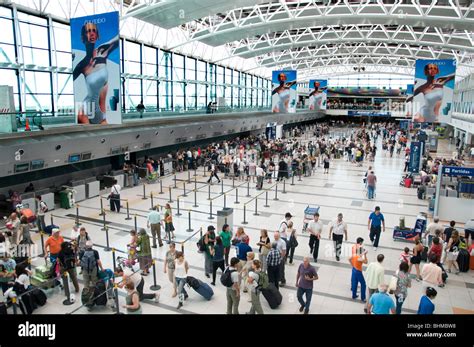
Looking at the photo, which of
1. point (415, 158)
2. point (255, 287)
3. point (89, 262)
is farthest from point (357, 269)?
point (415, 158)

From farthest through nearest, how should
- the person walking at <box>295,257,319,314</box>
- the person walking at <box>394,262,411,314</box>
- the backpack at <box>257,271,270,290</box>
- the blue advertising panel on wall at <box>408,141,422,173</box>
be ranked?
the blue advertising panel on wall at <box>408,141,422,173</box> < the person walking at <box>394,262,411,314</box> < the person walking at <box>295,257,319,314</box> < the backpack at <box>257,271,270,290</box>

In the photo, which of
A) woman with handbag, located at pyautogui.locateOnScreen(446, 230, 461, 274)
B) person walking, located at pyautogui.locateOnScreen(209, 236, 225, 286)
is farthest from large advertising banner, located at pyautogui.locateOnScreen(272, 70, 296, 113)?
person walking, located at pyautogui.locateOnScreen(209, 236, 225, 286)

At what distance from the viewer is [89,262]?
809cm

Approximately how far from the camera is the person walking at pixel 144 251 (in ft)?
30.2

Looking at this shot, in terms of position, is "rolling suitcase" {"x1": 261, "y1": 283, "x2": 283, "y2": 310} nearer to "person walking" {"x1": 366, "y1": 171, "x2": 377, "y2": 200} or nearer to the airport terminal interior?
the airport terminal interior

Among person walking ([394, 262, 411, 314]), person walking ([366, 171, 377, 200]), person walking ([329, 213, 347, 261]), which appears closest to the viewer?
person walking ([394, 262, 411, 314])

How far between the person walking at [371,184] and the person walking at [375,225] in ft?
21.7

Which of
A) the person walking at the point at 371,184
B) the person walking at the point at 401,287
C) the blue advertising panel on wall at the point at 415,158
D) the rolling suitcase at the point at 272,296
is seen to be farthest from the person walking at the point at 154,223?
the blue advertising panel on wall at the point at 415,158

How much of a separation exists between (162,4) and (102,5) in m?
3.86

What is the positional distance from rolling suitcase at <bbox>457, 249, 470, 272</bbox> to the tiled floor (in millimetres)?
221

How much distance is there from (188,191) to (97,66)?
8.19 metres

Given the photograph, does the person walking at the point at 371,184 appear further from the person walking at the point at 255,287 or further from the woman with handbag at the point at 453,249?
the person walking at the point at 255,287

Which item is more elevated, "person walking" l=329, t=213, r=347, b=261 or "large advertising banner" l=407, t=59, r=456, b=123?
"large advertising banner" l=407, t=59, r=456, b=123

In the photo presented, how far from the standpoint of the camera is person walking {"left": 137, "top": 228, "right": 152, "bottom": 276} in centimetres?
920
